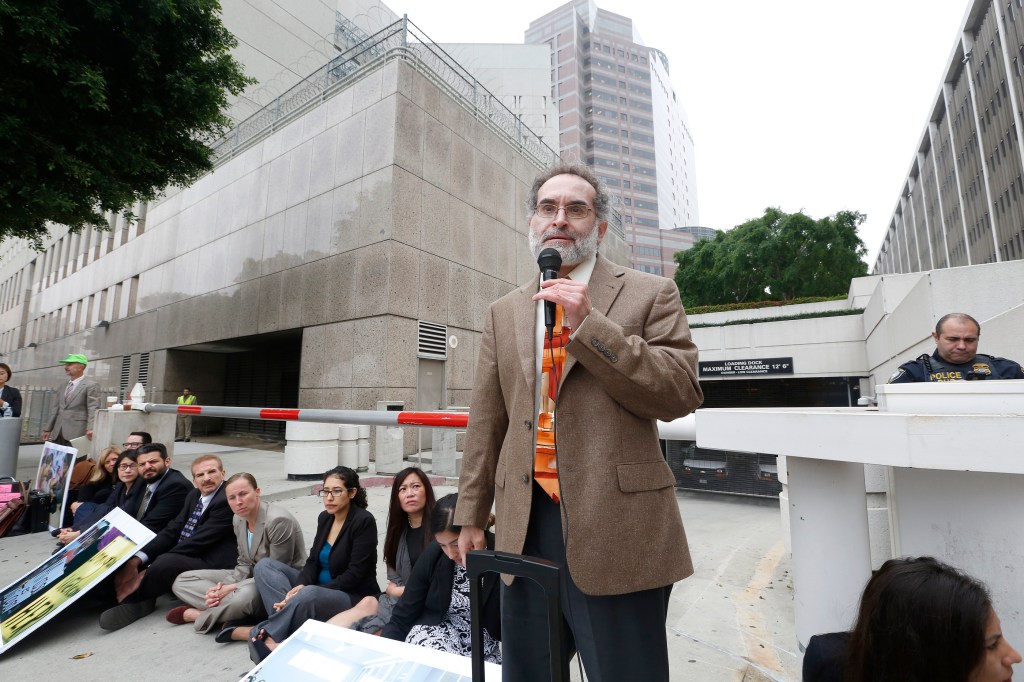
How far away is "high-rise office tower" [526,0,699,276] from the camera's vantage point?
7144 cm

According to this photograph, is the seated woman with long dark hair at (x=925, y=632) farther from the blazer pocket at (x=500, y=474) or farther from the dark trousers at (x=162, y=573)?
the dark trousers at (x=162, y=573)

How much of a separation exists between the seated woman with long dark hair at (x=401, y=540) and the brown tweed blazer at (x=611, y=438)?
5.27 ft

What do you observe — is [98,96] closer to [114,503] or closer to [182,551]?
[114,503]

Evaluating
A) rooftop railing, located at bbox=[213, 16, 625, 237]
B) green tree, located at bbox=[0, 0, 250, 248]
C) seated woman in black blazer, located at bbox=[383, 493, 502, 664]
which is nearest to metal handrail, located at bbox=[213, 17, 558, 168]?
rooftop railing, located at bbox=[213, 16, 625, 237]

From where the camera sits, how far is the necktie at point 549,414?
1.41m

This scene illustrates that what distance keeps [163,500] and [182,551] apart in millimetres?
746

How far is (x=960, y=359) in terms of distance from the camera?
4.06 m

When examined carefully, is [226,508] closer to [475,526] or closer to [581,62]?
[475,526]

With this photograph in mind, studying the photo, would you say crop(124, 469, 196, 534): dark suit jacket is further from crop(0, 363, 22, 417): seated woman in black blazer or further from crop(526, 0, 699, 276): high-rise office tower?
crop(526, 0, 699, 276): high-rise office tower

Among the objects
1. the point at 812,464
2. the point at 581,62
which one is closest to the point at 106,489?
the point at 812,464

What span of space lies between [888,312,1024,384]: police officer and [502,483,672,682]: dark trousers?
4.03 metres

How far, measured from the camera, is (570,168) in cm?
162

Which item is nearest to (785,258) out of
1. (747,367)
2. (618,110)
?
(747,367)

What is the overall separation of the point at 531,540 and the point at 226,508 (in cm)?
336
